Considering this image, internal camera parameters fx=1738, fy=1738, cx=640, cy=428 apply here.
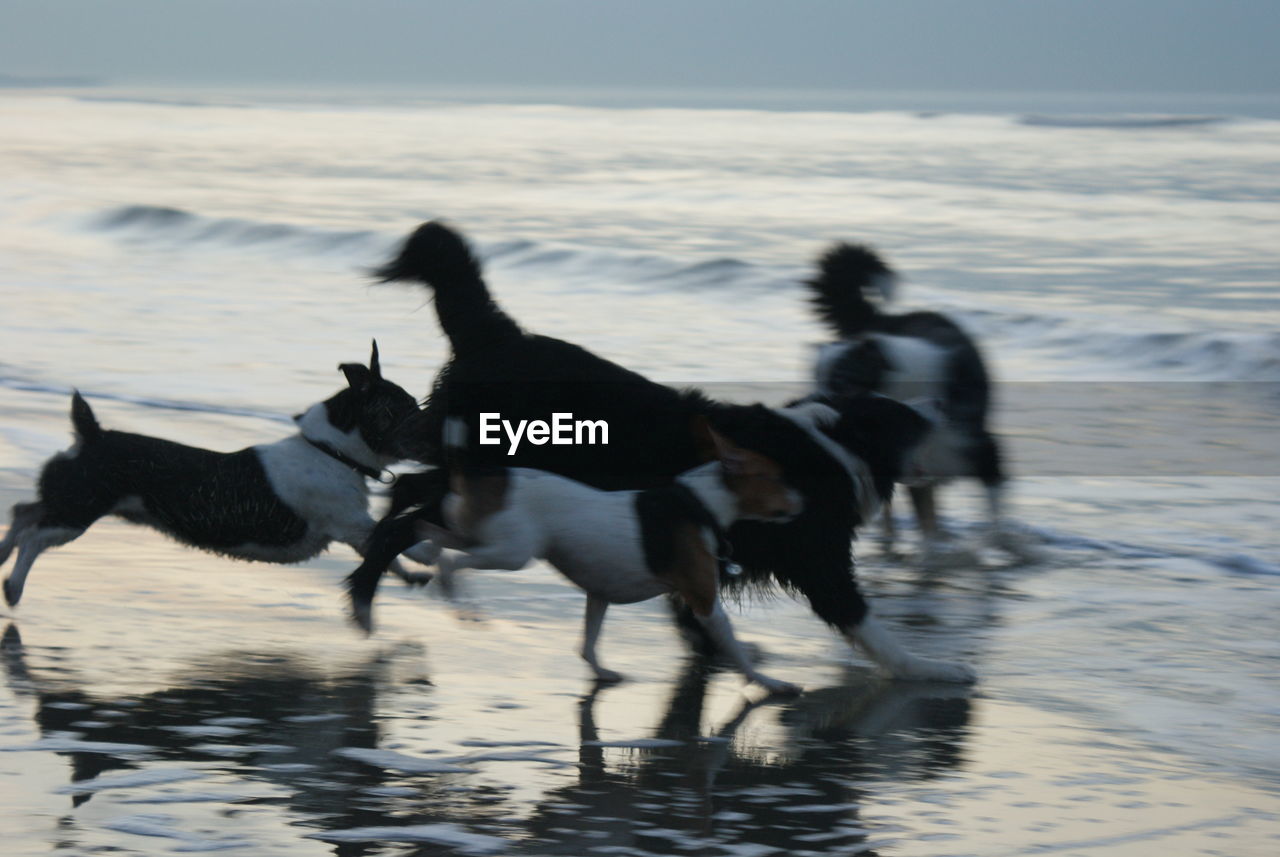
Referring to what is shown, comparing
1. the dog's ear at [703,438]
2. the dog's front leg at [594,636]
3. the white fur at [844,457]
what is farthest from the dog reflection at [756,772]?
the dog's ear at [703,438]

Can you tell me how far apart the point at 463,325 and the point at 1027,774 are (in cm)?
246

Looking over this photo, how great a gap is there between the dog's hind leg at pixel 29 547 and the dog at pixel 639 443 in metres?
1.01

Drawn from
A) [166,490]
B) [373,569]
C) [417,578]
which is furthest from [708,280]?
[373,569]

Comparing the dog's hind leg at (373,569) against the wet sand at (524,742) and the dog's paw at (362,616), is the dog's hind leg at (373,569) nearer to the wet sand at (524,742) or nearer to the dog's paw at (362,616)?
the dog's paw at (362,616)

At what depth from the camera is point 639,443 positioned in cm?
553

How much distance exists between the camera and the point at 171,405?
1003 centimetres

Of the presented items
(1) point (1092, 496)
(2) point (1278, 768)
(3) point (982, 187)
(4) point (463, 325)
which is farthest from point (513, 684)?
(3) point (982, 187)

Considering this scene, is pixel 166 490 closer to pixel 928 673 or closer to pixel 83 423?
pixel 83 423

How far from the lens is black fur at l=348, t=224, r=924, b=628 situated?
538 centimetres

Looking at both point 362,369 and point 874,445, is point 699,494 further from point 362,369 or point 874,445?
point 362,369

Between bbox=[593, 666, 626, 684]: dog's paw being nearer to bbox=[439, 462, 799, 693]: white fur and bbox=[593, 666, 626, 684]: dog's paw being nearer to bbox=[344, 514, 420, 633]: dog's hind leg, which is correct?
bbox=[439, 462, 799, 693]: white fur

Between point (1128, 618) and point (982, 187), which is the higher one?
point (982, 187)

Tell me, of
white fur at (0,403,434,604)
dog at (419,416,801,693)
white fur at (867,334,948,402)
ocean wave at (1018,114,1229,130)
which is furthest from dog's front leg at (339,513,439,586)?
ocean wave at (1018,114,1229,130)

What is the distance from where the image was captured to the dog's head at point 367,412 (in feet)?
19.3
